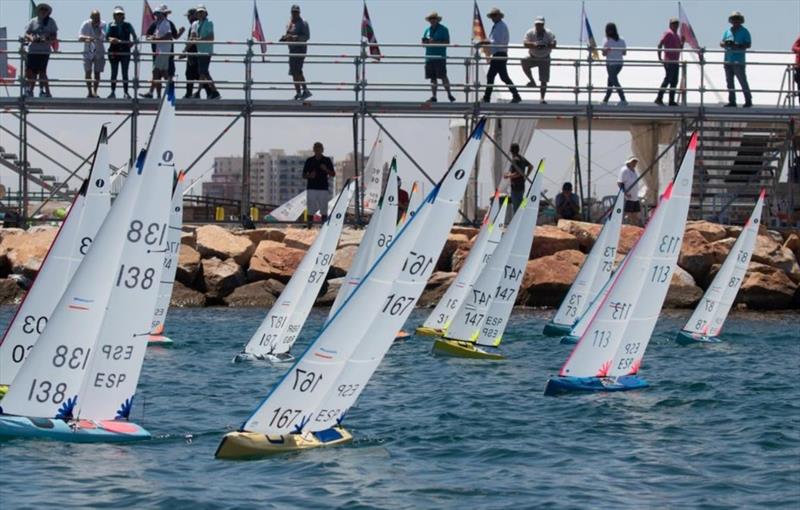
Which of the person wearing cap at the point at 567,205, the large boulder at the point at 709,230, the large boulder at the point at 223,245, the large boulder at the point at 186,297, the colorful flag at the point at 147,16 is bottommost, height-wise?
the large boulder at the point at 186,297

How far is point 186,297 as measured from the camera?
107 ft

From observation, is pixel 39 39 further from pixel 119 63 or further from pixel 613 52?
pixel 613 52

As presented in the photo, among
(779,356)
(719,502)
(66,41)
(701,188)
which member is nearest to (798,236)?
(701,188)

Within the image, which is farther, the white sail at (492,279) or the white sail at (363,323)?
the white sail at (492,279)

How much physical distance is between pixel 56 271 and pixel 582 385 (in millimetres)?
6837

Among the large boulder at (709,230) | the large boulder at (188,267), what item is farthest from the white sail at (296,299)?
the large boulder at (709,230)

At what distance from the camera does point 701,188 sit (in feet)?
117

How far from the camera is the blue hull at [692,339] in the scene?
27422 mm

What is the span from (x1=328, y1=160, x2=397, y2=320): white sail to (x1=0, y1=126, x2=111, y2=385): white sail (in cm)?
697

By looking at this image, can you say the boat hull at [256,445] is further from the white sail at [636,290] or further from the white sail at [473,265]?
the white sail at [473,265]

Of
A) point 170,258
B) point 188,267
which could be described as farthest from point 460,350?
point 188,267

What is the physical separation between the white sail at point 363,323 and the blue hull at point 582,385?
5135 mm

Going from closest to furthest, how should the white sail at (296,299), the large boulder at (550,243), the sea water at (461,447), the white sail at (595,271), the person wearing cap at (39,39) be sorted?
1. the sea water at (461,447)
2. the white sail at (296,299)
3. the white sail at (595,271)
4. the person wearing cap at (39,39)
5. the large boulder at (550,243)

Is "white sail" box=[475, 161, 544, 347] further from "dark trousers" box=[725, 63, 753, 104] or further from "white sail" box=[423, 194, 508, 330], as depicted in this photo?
"dark trousers" box=[725, 63, 753, 104]
